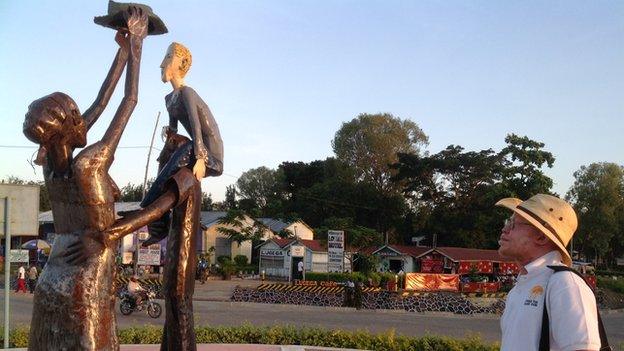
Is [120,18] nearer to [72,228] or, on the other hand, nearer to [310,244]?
[72,228]

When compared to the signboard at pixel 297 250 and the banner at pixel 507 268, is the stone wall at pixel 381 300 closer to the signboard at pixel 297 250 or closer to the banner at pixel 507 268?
the signboard at pixel 297 250

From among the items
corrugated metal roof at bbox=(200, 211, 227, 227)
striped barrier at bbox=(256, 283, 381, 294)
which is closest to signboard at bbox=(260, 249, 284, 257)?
corrugated metal roof at bbox=(200, 211, 227, 227)

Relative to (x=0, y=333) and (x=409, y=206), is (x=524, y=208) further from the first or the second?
(x=409, y=206)

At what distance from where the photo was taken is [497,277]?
3400cm

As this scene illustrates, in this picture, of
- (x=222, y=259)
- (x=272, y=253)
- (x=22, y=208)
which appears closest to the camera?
(x=22, y=208)

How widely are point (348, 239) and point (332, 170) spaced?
761 inches

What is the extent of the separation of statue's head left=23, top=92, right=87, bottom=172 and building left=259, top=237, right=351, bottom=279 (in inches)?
1198

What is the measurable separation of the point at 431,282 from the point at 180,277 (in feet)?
77.2

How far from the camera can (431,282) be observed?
2703cm

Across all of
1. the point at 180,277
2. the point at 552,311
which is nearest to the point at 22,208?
the point at 180,277

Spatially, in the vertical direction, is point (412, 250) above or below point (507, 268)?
above

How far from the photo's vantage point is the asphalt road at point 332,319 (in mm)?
15727

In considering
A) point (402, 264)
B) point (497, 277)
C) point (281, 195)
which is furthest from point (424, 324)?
A: point (281, 195)

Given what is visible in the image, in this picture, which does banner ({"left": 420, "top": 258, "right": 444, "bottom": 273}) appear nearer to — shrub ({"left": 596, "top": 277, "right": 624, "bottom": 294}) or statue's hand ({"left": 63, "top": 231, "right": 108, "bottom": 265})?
shrub ({"left": 596, "top": 277, "right": 624, "bottom": 294})
